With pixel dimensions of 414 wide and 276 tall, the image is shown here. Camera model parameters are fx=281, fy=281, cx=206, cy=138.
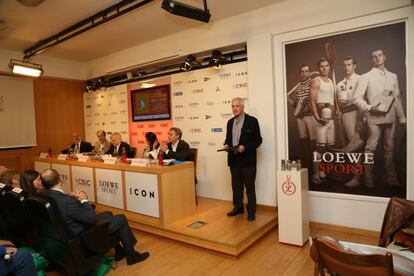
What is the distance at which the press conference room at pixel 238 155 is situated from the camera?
2.68 m

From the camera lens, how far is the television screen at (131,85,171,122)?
5.51m

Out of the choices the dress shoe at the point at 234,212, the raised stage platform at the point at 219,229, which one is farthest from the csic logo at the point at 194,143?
the dress shoe at the point at 234,212

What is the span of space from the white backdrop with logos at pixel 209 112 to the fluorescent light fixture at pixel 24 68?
2.55 metres

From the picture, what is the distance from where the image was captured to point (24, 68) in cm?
Result: 511

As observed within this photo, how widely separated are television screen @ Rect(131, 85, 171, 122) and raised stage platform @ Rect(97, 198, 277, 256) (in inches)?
85.6

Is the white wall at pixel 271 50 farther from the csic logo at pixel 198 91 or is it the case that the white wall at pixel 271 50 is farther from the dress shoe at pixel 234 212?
the csic logo at pixel 198 91

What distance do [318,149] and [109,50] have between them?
4614mm

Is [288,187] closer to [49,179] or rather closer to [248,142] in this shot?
[248,142]

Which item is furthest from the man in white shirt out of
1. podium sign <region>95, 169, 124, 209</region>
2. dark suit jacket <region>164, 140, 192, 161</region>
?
podium sign <region>95, 169, 124, 209</region>

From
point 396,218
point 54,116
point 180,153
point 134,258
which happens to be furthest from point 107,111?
point 396,218

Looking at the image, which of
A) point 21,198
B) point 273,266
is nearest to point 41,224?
point 21,198

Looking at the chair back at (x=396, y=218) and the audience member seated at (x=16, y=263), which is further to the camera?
the chair back at (x=396, y=218)

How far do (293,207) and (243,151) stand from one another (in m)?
0.87

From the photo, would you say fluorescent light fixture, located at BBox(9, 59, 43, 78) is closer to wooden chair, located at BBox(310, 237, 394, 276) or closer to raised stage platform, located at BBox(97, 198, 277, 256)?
raised stage platform, located at BBox(97, 198, 277, 256)
